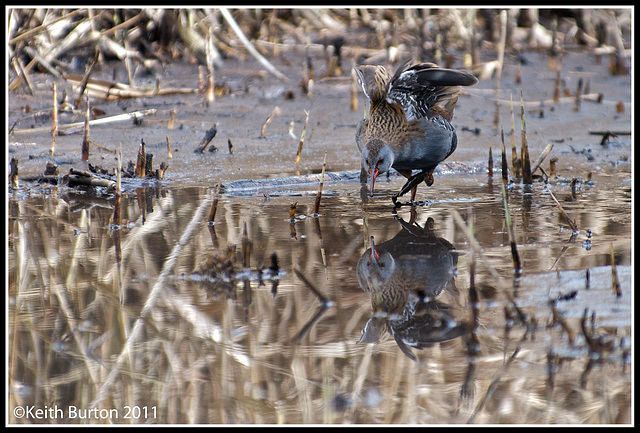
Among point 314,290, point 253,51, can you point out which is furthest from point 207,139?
point 314,290

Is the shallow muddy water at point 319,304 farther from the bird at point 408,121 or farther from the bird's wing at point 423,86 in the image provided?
the bird's wing at point 423,86

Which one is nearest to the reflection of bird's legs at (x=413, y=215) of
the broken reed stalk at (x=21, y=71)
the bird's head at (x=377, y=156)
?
the bird's head at (x=377, y=156)

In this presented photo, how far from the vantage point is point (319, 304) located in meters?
2.86

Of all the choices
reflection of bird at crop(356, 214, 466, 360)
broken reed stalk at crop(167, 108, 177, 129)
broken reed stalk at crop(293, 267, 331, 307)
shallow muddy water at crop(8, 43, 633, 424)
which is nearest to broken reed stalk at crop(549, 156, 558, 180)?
shallow muddy water at crop(8, 43, 633, 424)

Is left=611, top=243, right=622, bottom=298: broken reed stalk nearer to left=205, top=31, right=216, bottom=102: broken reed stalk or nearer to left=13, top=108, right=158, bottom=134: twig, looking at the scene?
left=13, top=108, right=158, bottom=134: twig

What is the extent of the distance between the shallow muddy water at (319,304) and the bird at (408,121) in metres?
0.30

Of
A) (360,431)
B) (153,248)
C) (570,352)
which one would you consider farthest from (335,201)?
(360,431)

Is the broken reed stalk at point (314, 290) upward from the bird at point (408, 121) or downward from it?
downward

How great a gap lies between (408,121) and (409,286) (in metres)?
1.90

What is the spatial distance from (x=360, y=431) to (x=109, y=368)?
2.83ft

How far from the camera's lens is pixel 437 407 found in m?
2.14

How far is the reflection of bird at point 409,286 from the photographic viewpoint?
2613mm

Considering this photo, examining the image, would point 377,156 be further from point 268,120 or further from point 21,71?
point 21,71

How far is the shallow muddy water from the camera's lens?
2193 millimetres
